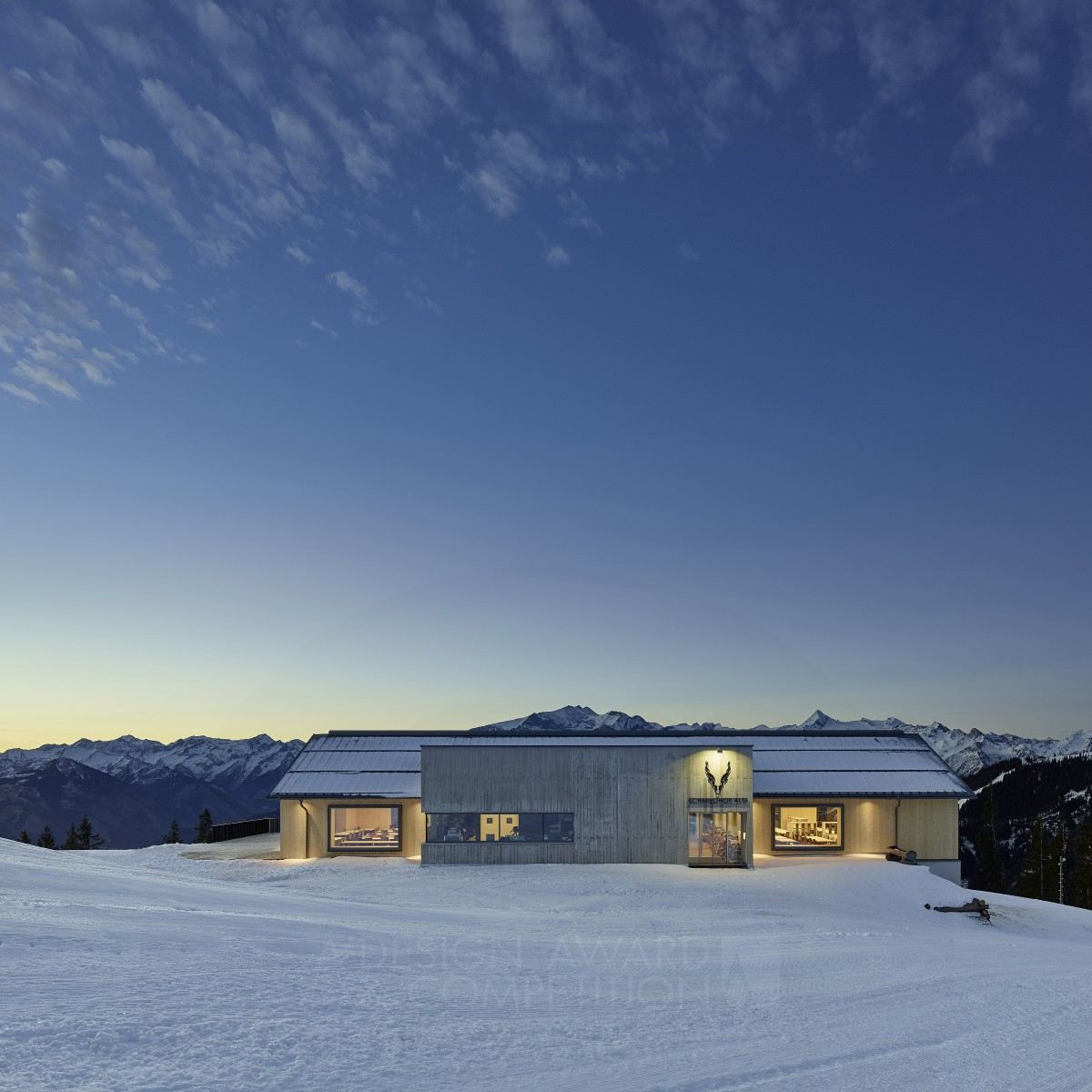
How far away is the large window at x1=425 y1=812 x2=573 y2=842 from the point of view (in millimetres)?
29141

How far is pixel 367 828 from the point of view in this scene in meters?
31.9

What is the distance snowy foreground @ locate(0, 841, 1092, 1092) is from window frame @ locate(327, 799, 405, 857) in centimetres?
1161

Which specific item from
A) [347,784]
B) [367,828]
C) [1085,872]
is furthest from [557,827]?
[1085,872]

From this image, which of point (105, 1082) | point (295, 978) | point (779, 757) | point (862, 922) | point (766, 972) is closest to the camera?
point (105, 1082)

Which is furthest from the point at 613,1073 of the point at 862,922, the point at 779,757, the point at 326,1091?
the point at 779,757

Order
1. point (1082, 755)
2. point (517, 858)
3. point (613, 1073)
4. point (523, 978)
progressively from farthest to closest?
point (1082, 755)
point (517, 858)
point (523, 978)
point (613, 1073)

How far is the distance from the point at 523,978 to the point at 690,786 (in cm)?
1856

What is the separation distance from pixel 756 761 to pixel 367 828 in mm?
16190

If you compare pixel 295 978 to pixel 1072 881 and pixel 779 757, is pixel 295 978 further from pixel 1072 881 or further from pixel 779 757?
pixel 1072 881

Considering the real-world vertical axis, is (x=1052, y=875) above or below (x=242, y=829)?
below

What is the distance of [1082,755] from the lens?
195125mm

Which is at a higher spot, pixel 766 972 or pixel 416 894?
pixel 766 972

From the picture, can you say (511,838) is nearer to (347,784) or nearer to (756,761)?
(347,784)

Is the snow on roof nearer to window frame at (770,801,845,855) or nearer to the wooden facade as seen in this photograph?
the wooden facade
